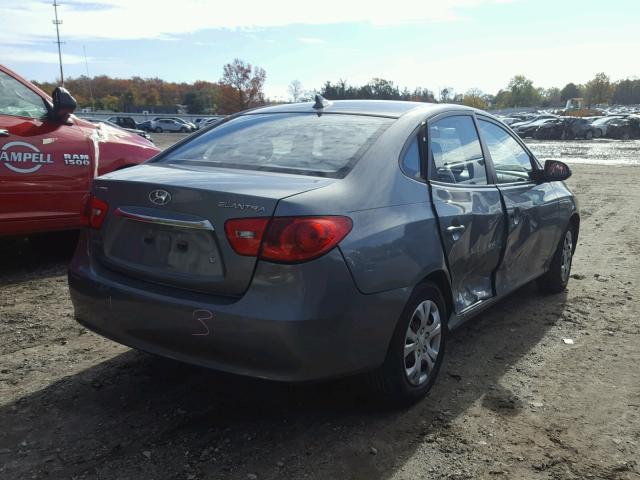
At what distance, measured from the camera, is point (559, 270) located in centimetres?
544

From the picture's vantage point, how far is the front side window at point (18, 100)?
5473 mm

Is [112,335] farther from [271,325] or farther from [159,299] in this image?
[271,325]

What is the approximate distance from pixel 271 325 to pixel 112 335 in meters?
0.97

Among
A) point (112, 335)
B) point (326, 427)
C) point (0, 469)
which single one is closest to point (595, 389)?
point (326, 427)

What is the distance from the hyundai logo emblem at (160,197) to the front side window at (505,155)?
2431 millimetres

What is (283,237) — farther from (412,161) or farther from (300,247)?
(412,161)

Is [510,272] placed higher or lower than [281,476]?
higher

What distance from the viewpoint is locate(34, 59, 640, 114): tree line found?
11512 cm

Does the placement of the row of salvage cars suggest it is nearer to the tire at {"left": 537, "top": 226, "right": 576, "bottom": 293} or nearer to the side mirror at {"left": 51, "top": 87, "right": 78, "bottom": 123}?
the tire at {"left": 537, "top": 226, "right": 576, "bottom": 293}

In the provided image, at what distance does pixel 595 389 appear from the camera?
360 centimetres

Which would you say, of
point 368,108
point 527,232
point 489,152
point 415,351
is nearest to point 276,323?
point 415,351

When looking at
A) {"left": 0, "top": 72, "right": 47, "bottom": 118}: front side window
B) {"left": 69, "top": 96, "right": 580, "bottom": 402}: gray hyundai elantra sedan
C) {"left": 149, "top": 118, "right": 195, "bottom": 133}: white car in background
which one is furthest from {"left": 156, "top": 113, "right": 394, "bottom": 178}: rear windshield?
{"left": 149, "top": 118, "right": 195, "bottom": 133}: white car in background

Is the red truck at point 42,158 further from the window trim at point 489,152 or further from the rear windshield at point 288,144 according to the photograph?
the window trim at point 489,152

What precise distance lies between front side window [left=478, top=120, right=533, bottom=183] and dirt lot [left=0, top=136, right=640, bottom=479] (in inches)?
46.2
